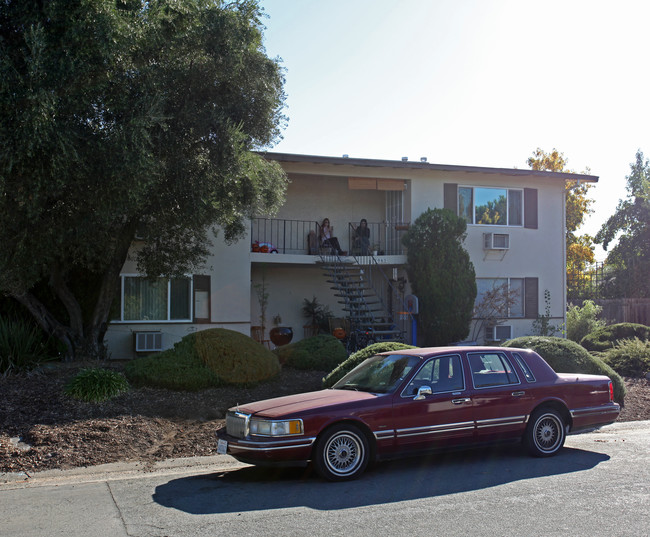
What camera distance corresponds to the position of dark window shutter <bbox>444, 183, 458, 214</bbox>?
1911 centimetres

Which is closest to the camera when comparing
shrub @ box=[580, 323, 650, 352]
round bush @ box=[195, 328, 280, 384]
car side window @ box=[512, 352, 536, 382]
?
car side window @ box=[512, 352, 536, 382]

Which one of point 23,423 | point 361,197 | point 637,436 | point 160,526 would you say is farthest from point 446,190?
point 160,526

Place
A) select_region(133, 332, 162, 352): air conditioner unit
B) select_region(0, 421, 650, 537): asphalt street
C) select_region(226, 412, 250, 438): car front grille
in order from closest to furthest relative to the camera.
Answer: select_region(0, 421, 650, 537): asphalt street
select_region(226, 412, 250, 438): car front grille
select_region(133, 332, 162, 352): air conditioner unit

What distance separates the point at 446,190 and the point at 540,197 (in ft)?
10.6

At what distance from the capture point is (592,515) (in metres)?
5.61

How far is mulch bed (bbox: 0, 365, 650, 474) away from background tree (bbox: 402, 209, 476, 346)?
6.31 metres

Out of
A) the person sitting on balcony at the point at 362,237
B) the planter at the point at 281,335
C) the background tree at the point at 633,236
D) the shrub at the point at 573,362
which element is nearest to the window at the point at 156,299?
the planter at the point at 281,335

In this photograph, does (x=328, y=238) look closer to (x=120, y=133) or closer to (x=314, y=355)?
(x=314, y=355)

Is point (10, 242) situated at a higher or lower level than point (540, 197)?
lower

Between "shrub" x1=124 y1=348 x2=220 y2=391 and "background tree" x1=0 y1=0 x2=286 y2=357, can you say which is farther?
"shrub" x1=124 y1=348 x2=220 y2=391

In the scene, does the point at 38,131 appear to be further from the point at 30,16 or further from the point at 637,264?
the point at 637,264

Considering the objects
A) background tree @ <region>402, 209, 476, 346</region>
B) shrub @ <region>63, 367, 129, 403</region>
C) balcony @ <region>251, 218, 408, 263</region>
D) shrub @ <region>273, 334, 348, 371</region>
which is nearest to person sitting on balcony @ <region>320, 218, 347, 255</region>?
balcony @ <region>251, 218, 408, 263</region>

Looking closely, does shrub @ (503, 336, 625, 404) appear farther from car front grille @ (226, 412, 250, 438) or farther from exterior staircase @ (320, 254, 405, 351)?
car front grille @ (226, 412, 250, 438)

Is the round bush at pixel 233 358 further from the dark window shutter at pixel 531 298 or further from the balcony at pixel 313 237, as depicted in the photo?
the dark window shutter at pixel 531 298
